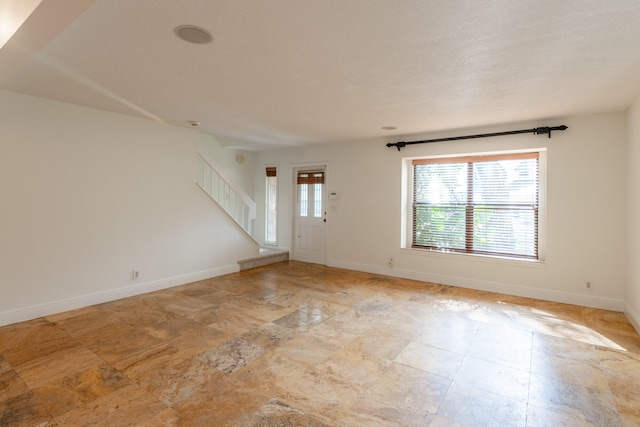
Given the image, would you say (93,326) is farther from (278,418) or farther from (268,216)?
(268,216)

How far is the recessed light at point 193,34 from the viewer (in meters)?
2.10

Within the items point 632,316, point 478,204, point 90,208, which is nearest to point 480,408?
point 632,316

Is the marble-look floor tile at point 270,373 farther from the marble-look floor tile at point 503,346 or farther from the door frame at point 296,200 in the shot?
the door frame at point 296,200

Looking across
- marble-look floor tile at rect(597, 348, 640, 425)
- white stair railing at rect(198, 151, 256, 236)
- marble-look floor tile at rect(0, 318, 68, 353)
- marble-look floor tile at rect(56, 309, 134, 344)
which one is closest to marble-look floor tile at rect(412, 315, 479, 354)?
marble-look floor tile at rect(597, 348, 640, 425)

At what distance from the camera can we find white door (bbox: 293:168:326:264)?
667cm

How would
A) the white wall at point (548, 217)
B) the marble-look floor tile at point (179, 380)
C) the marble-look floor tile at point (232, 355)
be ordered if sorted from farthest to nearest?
the white wall at point (548, 217) → the marble-look floor tile at point (232, 355) → the marble-look floor tile at point (179, 380)

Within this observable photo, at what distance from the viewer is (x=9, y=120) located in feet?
11.1

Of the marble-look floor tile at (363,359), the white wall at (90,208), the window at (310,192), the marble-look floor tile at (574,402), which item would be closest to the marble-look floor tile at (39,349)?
the white wall at (90,208)

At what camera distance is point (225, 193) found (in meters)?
6.89

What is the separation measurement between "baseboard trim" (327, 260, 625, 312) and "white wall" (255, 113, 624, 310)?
1 centimetres

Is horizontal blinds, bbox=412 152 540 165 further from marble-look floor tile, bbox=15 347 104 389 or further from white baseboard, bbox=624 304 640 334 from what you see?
marble-look floor tile, bbox=15 347 104 389

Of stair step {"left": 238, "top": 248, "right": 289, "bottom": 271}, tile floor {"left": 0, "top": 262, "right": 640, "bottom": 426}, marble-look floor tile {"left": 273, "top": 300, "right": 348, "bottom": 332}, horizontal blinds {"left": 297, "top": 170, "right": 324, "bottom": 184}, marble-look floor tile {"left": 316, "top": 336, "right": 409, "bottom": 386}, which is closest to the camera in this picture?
tile floor {"left": 0, "top": 262, "right": 640, "bottom": 426}

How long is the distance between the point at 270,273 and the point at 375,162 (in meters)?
2.88

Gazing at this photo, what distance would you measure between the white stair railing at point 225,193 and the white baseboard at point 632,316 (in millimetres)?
5926
